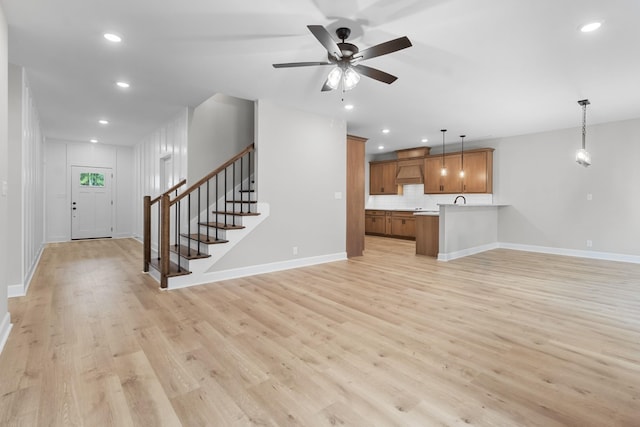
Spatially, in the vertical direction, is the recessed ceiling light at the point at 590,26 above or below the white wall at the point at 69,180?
above

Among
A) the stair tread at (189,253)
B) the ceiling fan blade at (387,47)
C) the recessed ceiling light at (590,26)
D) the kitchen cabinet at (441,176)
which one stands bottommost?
the stair tread at (189,253)

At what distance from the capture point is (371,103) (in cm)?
496

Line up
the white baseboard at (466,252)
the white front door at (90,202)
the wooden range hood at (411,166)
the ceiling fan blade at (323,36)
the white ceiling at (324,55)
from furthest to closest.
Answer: the wooden range hood at (411,166), the white front door at (90,202), the white baseboard at (466,252), the white ceiling at (324,55), the ceiling fan blade at (323,36)

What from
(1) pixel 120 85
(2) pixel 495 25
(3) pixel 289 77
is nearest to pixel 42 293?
(1) pixel 120 85

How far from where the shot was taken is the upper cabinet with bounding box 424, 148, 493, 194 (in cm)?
780

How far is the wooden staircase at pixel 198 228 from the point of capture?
4012 millimetres

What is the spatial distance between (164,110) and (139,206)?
4143 millimetres

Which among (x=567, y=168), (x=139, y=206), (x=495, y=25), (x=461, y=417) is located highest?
(x=495, y=25)

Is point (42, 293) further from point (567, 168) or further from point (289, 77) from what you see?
point (567, 168)

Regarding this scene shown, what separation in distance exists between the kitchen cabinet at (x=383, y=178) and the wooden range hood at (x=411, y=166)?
0.20m

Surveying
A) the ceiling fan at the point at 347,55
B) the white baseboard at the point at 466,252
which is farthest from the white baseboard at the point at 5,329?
the white baseboard at the point at 466,252

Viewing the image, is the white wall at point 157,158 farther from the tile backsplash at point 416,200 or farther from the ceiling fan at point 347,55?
the tile backsplash at point 416,200

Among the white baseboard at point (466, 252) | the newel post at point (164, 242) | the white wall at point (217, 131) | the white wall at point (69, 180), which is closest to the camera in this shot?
the newel post at point (164, 242)

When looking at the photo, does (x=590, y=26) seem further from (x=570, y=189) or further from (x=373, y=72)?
(x=570, y=189)
